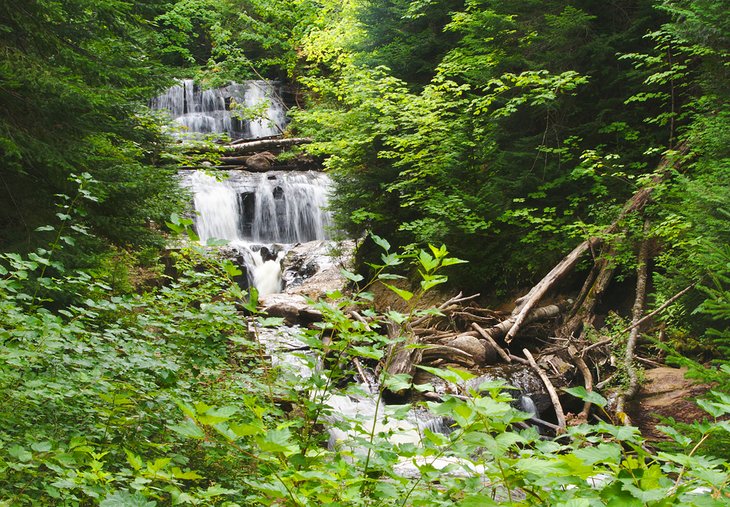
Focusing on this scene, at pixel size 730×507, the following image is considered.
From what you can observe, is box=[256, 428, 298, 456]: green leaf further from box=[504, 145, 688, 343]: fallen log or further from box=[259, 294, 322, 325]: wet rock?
box=[259, 294, 322, 325]: wet rock

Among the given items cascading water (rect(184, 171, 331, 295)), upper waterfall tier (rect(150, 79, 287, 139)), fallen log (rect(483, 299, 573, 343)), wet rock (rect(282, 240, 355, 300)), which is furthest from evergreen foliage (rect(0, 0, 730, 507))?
upper waterfall tier (rect(150, 79, 287, 139))

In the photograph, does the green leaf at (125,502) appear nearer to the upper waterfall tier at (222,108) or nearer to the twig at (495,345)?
the twig at (495,345)

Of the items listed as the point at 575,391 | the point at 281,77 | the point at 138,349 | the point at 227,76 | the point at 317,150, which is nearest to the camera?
the point at 575,391

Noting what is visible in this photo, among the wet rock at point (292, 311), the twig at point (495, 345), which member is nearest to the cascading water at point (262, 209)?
the wet rock at point (292, 311)

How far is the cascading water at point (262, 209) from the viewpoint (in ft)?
50.2

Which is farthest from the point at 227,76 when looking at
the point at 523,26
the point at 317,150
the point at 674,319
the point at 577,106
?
the point at 674,319

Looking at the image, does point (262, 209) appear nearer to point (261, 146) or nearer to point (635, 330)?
point (261, 146)

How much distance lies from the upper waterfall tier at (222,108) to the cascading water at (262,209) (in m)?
4.63

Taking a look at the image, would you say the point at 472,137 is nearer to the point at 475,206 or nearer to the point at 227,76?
the point at 475,206

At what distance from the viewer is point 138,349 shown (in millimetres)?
3043

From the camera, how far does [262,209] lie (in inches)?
639

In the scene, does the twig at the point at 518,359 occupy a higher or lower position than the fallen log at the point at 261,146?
lower

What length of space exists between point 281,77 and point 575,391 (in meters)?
25.8

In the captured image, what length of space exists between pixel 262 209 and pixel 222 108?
793 cm
